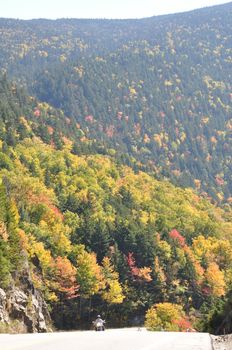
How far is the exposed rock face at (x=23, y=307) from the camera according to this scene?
79.1 m

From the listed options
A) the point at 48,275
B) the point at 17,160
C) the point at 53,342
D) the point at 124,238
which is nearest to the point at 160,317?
the point at 48,275

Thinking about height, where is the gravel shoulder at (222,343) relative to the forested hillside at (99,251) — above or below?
above

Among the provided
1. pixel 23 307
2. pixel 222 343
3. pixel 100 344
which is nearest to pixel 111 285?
pixel 23 307

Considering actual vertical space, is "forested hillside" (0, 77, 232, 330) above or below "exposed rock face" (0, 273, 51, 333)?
below

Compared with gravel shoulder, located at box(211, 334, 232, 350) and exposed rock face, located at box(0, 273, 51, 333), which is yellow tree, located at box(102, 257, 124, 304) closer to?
exposed rock face, located at box(0, 273, 51, 333)

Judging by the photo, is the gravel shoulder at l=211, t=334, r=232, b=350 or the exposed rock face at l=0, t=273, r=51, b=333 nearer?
the gravel shoulder at l=211, t=334, r=232, b=350

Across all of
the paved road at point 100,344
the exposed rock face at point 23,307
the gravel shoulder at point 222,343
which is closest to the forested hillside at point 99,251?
the exposed rock face at point 23,307

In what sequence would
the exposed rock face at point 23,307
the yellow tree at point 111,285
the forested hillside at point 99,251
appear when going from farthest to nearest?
1. the yellow tree at point 111,285
2. the forested hillside at point 99,251
3. the exposed rock face at point 23,307

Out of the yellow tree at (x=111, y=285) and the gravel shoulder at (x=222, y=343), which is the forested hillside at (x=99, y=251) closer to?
the yellow tree at (x=111, y=285)

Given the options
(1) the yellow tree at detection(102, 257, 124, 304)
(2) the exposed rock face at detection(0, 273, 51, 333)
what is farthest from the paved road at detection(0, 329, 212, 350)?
(1) the yellow tree at detection(102, 257, 124, 304)

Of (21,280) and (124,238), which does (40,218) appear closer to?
(124,238)

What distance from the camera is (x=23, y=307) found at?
87.1 metres

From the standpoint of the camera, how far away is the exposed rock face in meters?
79.1

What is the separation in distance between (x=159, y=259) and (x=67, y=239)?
29.2m
